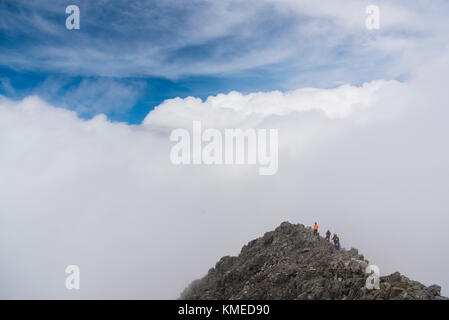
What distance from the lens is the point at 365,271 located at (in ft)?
105

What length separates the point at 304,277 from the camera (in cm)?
3609

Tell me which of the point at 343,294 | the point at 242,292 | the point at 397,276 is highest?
the point at 397,276

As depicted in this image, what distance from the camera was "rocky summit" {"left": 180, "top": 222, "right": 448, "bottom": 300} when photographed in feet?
98.4

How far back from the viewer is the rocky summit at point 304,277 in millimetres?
30000

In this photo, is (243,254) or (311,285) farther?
(243,254)

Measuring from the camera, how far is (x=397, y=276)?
30.5m
